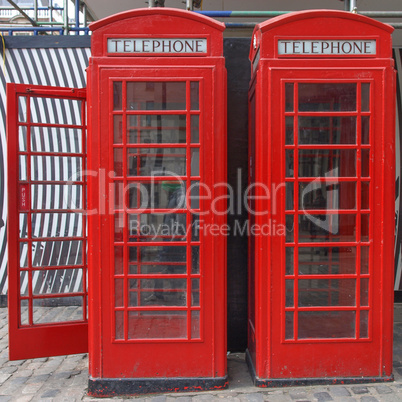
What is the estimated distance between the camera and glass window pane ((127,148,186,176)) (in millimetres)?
3041

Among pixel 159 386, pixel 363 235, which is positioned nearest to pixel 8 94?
pixel 159 386

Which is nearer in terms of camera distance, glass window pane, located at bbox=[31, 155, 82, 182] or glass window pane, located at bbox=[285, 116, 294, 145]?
glass window pane, located at bbox=[285, 116, 294, 145]

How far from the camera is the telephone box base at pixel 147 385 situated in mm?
3029

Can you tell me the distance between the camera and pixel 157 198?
3.10 m

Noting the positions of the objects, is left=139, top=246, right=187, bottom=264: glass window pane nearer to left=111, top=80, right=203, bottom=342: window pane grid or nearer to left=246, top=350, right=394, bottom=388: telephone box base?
left=111, top=80, right=203, bottom=342: window pane grid

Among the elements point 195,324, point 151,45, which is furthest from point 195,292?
point 151,45

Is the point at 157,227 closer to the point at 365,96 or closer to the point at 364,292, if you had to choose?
the point at 364,292

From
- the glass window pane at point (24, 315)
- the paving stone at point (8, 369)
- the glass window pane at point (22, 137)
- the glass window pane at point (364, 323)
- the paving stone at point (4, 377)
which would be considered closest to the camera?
the glass window pane at point (364, 323)

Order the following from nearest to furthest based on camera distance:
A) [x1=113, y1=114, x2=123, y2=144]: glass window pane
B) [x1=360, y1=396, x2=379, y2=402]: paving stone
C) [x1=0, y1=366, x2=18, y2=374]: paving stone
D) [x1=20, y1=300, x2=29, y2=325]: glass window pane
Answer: [x1=360, y1=396, x2=379, y2=402]: paving stone < [x1=113, y1=114, x2=123, y2=144]: glass window pane < [x1=0, y1=366, x2=18, y2=374]: paving stone < [x1=20, y1=300, x2=29, y2=325]: glass window pane

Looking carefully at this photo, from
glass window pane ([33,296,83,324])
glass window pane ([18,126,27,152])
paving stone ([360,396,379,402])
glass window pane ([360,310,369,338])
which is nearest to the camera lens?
paving stone ([360,396,379,402])

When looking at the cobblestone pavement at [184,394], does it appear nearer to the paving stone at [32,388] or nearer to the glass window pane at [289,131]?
the paving stone at [32,388]

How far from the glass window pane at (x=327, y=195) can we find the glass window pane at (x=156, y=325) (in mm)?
1310

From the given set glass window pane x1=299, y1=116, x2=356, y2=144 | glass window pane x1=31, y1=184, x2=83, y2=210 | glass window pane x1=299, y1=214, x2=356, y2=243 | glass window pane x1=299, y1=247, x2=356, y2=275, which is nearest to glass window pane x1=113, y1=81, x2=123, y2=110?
glass window pane x1=299, y1=116, x2=356, y2=144

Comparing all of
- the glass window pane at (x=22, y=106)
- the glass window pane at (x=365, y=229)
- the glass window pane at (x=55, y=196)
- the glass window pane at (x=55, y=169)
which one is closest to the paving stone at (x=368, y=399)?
the glass window pane at (x=365, y=229)
